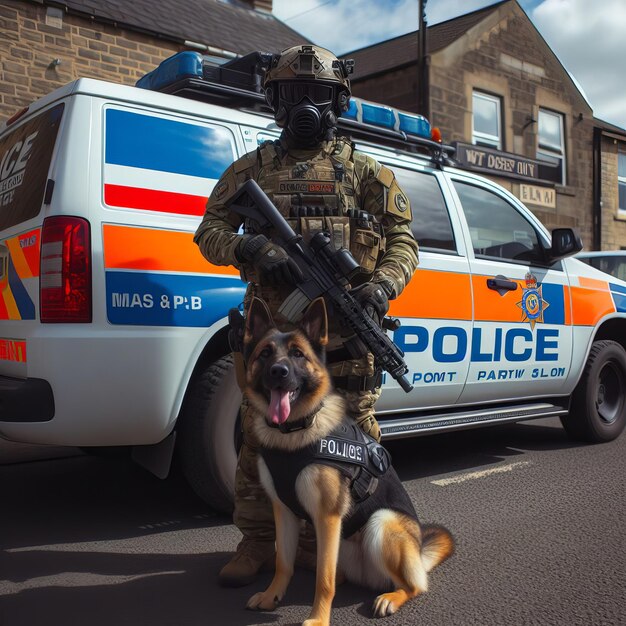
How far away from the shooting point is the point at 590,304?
17.6ft

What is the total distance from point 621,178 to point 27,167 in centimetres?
2021

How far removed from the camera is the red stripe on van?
3221mm

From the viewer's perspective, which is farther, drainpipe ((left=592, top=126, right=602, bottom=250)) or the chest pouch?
drainpipe ((left=592, top=126, right=602, bottom=250))

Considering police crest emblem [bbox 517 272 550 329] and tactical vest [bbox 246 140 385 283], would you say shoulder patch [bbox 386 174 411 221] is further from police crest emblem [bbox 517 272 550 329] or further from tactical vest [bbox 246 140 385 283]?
police crest emblem [bbox 517 272 550 329]

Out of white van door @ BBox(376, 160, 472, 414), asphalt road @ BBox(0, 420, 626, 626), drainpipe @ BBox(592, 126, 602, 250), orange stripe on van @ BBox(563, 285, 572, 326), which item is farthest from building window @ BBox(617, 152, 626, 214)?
white van door @ BBox(376, 160, 472, 414)

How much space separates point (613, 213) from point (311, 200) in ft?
62.7

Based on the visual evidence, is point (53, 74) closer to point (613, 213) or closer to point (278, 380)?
point (278, 380)

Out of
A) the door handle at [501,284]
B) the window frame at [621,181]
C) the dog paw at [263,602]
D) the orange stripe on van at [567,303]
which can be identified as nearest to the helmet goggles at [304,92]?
the dog paw at [263,602]

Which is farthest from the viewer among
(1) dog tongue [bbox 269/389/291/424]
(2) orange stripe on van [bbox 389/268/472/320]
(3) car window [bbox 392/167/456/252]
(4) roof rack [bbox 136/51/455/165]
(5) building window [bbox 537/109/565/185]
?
(5) building window [bbox 537/109/565/185]

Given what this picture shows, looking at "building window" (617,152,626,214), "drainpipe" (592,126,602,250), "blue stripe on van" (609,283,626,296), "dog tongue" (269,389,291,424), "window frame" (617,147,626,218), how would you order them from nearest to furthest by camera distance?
"dog tongue" (269,389,291,424) → "blue stripe on van" (609,283,626,296) → "drainpipe" (592,126,602,250) → "window frame" (617,147,626,218) → "building window" (617,152,626,214)

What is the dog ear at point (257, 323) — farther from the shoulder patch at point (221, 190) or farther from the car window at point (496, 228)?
the car window at point (496, 228)

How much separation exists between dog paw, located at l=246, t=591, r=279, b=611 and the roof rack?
92.3 inches

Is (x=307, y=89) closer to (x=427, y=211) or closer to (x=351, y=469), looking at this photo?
(x=351, y=469)

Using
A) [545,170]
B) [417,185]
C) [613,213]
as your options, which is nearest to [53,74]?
[417,185]
